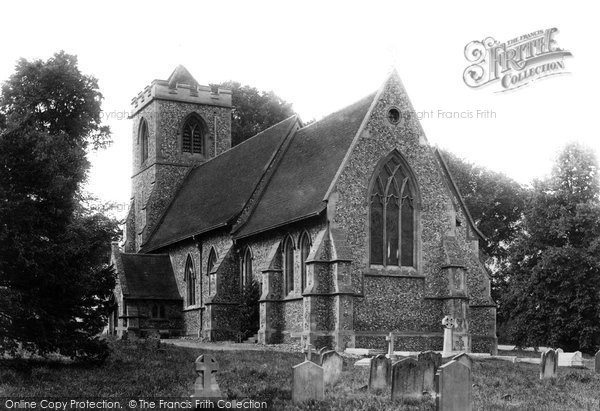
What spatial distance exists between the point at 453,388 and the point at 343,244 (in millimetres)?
15162

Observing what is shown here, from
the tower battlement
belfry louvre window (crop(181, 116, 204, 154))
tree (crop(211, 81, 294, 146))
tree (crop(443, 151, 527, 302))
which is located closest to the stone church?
belfry louvre window (crop(181, 116, 204, 154))

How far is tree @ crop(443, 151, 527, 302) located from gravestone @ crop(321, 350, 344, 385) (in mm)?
37120

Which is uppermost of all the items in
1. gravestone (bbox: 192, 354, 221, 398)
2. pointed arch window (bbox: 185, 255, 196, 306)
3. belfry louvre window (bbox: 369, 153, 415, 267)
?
belfry louvre window (bbox: 369, 153, 415, 267)

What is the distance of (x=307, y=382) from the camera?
43.2ft

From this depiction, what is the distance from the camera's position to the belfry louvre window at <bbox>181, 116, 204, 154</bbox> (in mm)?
46344

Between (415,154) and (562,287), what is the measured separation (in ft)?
41.6

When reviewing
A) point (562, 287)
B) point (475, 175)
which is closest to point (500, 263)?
point (475, 175)

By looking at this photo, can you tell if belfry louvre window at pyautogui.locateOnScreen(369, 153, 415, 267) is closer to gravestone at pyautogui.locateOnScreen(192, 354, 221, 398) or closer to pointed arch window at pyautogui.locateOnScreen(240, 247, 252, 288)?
pointed arch window at pyautogui.locateOnScreen(240, 247, 252, 288)

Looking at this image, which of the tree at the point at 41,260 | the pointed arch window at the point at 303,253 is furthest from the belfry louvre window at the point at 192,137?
the tree at the point at 41,260

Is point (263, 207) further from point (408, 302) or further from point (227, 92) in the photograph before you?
point (227, 92)

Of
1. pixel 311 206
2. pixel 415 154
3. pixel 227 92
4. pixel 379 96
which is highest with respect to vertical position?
pixel 227 92

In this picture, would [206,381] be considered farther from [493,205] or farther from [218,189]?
[493,205]

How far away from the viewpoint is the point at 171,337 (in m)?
37.9

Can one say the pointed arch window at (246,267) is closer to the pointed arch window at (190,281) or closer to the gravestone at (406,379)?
the pointed arch window at (190,281)
